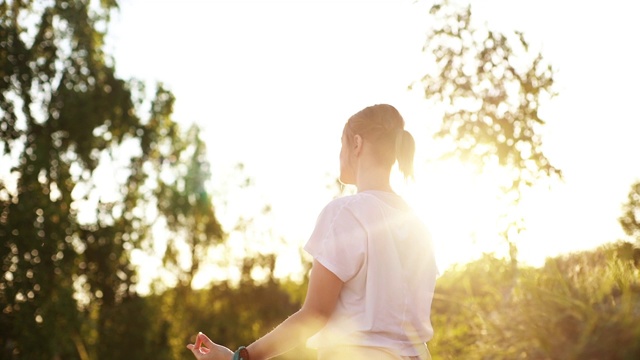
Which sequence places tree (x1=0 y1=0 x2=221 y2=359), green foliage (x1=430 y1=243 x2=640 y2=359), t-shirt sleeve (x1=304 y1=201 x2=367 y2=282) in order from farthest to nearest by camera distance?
tree (x1=0 y1=0 x2=221 y2=359)
green foliage (x1=430 y1=243 x2=640 y2=359)
t-shirt sleeve (x1=304 y1=201 x2=367 y2=282)

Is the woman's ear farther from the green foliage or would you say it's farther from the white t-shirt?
the green foliage

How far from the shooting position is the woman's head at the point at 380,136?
2852 millimetres

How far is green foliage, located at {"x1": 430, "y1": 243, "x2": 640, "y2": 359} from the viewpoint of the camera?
5.34 meters

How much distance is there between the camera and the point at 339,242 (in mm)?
2672

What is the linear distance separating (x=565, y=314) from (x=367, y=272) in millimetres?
3410

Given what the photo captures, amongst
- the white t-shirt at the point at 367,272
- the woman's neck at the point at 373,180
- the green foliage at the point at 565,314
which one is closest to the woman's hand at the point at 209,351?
the white t-shirt at the point at 367,272

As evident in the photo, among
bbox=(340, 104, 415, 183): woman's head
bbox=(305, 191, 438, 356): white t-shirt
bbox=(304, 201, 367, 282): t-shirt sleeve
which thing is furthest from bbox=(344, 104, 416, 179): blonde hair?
bbox=(304, 201, 367, 282): t-shirt sleeve

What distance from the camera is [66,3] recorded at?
974 inches

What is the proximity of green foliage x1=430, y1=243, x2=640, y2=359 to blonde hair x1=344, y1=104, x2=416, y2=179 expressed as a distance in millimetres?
3106

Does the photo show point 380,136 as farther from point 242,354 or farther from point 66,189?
point 66,189

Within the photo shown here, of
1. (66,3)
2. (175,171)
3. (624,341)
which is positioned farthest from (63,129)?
(624,341)

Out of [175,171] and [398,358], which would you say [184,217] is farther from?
[398,358]

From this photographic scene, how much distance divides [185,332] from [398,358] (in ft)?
115

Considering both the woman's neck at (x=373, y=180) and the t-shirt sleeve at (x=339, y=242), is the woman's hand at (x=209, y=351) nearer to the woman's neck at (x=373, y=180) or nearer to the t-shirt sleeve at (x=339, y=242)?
the t-shirt sleeve at (x=339, y=242)
